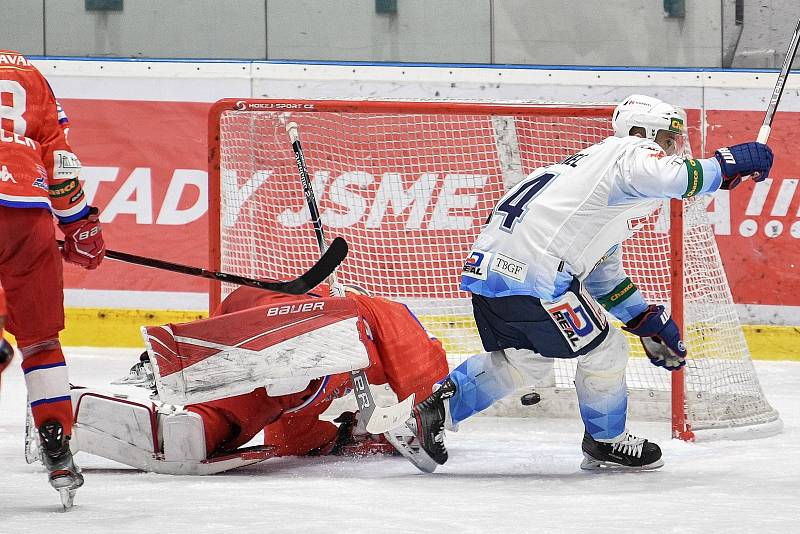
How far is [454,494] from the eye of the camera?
280 cm

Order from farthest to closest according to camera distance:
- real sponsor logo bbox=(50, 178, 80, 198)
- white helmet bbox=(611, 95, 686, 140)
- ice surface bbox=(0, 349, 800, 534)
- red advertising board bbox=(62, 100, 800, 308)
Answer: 1. red advertising board bbox=(62, 100, 800, 308)
2. white helmet bbox=(611, 95, 686, 140)
3. real sponsor logo bbox=(50, 178, 80, 198)
4. ice surface bbox=(0, 349, 800, 534)

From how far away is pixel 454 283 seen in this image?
14.2 ft

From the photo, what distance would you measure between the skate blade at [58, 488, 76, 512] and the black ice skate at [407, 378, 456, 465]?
0.93 meters

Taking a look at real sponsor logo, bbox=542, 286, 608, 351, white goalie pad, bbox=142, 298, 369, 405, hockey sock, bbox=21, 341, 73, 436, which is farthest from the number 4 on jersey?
hockey sock, bbox=21, 341, 73, 436

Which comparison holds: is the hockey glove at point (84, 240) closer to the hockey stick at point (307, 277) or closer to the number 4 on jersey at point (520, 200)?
the hockey stick at point (307, 277)

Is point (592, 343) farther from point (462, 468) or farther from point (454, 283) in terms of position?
point (454, 283)

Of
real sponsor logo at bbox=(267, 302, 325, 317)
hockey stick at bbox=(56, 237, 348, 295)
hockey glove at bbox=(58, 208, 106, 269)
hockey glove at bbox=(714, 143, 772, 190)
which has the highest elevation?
hockey glove at bbox=(714, 143, 772, 190)

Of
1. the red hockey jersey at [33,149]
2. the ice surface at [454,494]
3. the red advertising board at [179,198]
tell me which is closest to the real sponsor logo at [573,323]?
the ice surface at [454,494]

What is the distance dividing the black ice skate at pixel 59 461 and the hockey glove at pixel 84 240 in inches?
16.5

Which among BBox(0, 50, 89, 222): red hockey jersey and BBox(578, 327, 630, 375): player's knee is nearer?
BBox(0, 50, 89, 222): red hockey jersey

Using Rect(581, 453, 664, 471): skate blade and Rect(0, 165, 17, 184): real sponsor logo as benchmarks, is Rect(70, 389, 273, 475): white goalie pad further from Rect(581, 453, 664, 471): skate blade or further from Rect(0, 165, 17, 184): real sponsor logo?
Rect(581, 453, 664, 471): skate blade

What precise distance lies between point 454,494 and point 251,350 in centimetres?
61

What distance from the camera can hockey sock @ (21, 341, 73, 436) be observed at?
2.57 m

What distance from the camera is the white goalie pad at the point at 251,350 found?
2.97m
